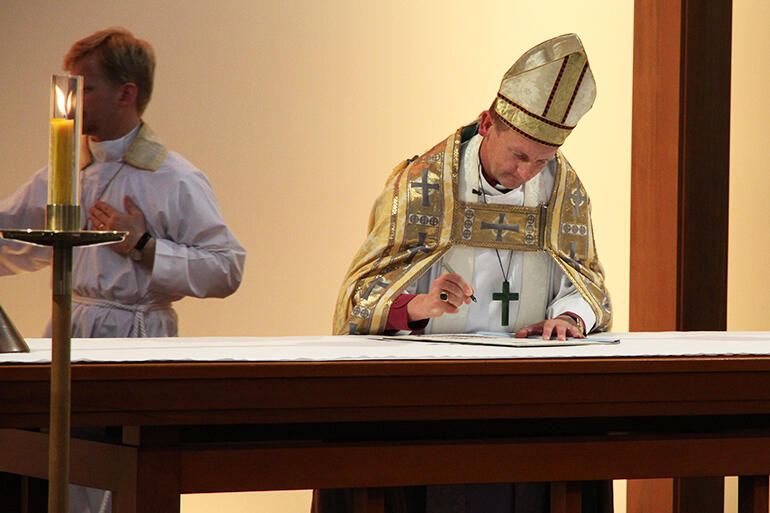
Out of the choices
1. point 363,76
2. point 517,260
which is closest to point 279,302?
point 363,76

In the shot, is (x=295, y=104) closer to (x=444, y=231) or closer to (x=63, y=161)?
(x=444, y=231)

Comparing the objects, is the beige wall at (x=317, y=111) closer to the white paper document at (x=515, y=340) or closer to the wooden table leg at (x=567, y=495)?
the white paper document at (x=515, y=340)

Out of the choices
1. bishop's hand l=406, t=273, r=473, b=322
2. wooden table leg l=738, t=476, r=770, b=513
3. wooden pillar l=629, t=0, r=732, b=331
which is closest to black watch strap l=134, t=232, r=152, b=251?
bishop's hand l=406, t=273, r=473, b=322

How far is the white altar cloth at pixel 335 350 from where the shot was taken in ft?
7.74

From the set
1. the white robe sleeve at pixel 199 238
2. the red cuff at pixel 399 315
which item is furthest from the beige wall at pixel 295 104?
the red cuff at pixel 399 315

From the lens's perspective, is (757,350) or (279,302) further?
(279,302)

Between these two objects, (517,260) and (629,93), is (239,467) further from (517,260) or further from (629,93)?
(629,93)

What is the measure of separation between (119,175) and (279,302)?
2.34 metres

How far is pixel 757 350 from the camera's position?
2.80 metres

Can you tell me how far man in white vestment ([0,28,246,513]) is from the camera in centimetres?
430

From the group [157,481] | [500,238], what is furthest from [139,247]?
[157,481]

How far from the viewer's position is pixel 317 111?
21.8 feet

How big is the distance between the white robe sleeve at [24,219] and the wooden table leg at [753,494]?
2913 millimetres

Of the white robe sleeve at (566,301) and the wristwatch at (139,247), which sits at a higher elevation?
the wristwatch at (139,247)
